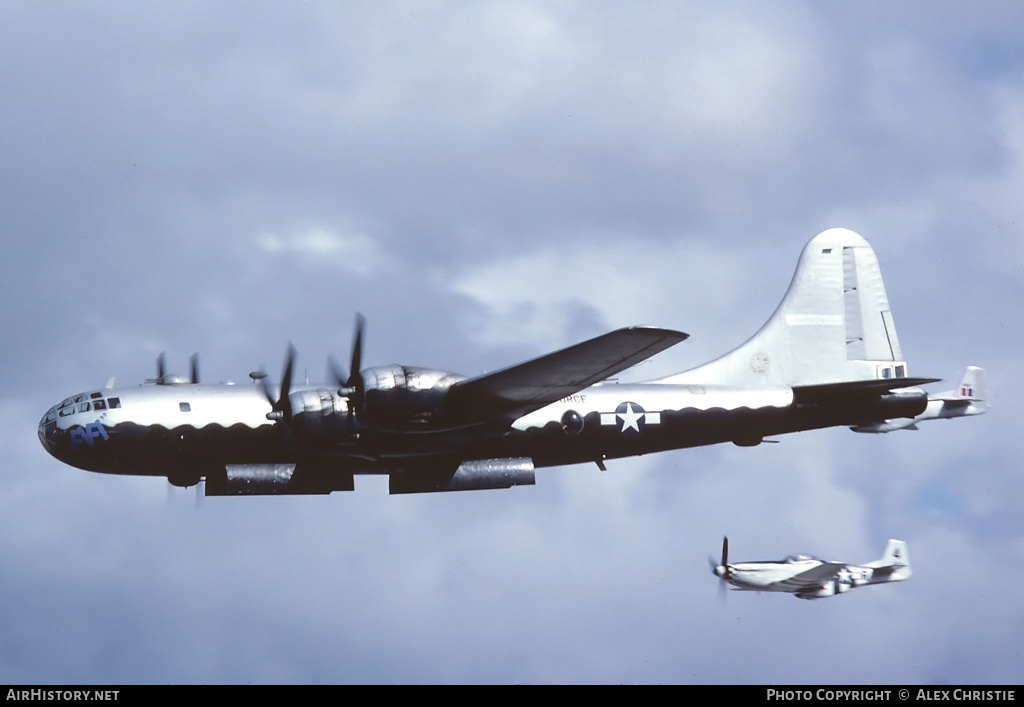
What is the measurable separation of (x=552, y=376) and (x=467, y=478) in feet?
15.1

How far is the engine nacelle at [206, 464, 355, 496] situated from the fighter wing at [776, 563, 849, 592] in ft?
53.5

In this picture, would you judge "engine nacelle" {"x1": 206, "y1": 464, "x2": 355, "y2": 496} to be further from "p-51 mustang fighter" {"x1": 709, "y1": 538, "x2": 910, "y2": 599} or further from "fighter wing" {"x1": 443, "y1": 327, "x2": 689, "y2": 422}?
"p-51 mustang fighter" {"x1": 709, "y1": 538, "x2": 910, "y2": 599}

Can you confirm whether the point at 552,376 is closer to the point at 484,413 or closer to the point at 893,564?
the point at 484,413

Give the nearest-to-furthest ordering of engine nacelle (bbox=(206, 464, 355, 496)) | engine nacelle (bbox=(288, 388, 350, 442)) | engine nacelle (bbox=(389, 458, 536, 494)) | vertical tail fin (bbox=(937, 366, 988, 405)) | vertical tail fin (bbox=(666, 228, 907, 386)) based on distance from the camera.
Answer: engine nacelle (bbox=(288, 388, 350, 442))
engine nacelle (bbox=(206, 464, 355, 496))
engine nacelle (bbox=(389, 458, 536, 494))
vertical tail fin (bbox=(666, 228, 907, 386))
vertical tail fin (bbox=(937, 366, 988, 405))

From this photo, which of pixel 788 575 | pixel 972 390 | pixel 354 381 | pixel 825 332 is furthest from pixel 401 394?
pixel 972 390

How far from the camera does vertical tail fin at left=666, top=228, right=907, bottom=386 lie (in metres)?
38.3

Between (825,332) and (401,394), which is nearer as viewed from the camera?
(401,394)

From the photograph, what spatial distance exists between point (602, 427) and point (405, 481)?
5.57 m

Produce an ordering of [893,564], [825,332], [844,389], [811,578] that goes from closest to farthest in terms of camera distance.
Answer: [844,389]
[825,332]
[811,578]
[893,564]

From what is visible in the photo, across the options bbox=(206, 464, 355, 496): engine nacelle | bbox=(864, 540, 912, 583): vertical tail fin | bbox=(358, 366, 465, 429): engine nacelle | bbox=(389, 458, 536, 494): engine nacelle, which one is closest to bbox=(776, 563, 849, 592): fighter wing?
bbox=(864, 540, 912, 583): vertical tail fin

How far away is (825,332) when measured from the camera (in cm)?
3944
